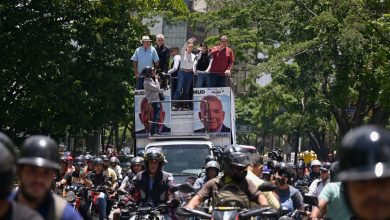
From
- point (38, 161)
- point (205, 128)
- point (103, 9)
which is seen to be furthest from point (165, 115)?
point (38, 161)

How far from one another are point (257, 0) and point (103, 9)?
626cm

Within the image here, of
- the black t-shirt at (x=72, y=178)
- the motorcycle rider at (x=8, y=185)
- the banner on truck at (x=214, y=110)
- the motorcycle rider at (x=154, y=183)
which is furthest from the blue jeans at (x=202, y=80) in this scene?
the motorcycle rider at (x=8, y=185)

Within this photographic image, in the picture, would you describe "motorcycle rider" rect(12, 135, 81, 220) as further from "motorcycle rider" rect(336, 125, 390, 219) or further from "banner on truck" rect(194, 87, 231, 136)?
"banner on truck" rect(194, 87, 231, 136)

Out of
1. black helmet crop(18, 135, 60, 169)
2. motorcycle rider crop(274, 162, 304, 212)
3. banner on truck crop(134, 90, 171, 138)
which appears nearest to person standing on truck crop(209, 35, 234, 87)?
banner on truck crop(134, 90, 171, 138)

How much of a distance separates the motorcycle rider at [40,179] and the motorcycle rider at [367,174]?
86.4 inches

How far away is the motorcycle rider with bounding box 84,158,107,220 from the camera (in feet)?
62.2

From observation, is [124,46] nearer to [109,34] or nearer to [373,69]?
[109,34]

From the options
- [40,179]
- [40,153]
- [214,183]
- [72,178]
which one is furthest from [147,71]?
[40,179]

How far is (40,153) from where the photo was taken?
5.36m

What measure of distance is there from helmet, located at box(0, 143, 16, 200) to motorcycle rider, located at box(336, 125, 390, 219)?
135cm

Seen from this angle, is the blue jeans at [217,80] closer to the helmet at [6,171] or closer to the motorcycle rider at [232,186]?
the motorcycle rider at [232,186]

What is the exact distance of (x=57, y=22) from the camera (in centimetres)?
3275

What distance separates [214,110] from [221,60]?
132cm

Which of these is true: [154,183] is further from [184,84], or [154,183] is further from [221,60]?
[221,60]
